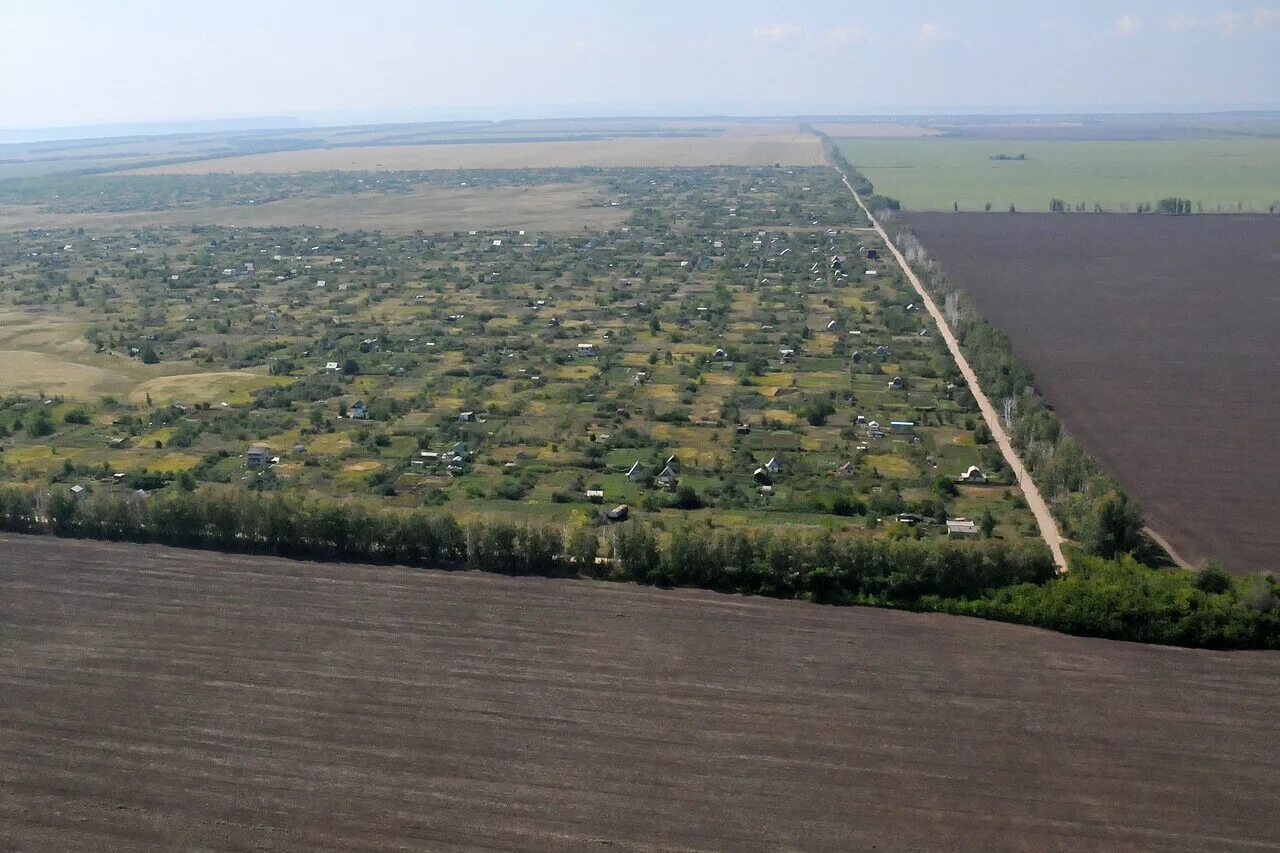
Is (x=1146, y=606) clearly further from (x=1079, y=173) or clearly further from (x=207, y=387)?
(x=1079, y=173)

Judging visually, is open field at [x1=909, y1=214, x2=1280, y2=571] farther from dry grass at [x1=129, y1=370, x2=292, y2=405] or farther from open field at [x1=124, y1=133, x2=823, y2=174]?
open field at [x1=124, y1=133, x2=823, y2=174]

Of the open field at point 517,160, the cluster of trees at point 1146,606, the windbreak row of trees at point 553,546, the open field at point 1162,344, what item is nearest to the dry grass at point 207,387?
the windbreak row of trees at point 553,546

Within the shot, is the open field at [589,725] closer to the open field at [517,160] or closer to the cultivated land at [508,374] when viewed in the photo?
the cultivated land at [508,374]

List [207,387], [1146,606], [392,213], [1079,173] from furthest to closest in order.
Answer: [1079,173] → [392,213] → [207,387] → [1146,606]

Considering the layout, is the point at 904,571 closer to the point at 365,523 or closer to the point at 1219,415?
the point at 365,523

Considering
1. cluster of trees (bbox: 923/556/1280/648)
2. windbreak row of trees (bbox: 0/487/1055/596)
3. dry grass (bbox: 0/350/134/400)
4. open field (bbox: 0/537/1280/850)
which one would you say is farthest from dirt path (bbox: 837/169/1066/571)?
dry grass (bbox: 0/350/134/400)

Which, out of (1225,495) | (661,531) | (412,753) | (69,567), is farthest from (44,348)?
(1225,495)

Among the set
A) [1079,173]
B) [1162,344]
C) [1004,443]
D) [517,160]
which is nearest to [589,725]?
[1004,443]
